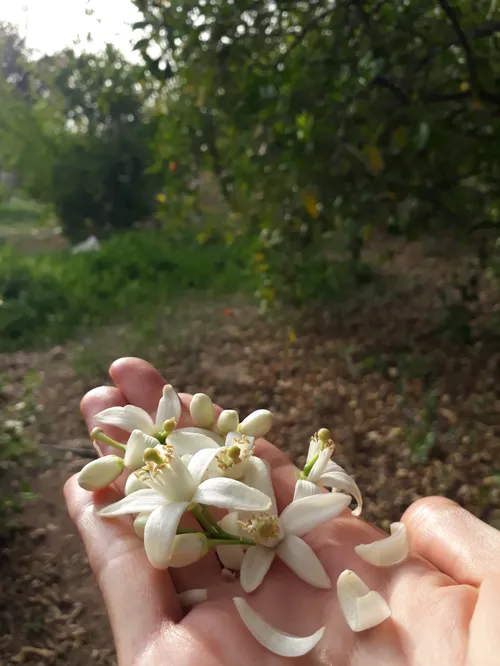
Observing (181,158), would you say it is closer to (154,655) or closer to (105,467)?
(105,467)

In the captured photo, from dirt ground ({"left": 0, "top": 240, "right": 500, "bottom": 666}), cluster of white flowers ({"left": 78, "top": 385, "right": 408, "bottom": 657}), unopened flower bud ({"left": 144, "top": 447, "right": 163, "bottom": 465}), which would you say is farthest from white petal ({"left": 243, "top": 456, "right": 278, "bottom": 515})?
dirt ground ({"left": 0, "top": 240, "right": 500, "bottom": 666})

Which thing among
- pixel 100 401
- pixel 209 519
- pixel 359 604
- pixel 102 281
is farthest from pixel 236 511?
pixel 102 281

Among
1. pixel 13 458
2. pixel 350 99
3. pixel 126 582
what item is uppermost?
pixel 350 99

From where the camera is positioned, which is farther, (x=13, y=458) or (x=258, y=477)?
(x=13, y=458)

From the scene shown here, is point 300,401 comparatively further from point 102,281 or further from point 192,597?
point 102,281

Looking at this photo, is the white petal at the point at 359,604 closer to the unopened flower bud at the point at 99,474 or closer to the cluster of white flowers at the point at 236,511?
the cluster of white flowers at the point at 236,511
